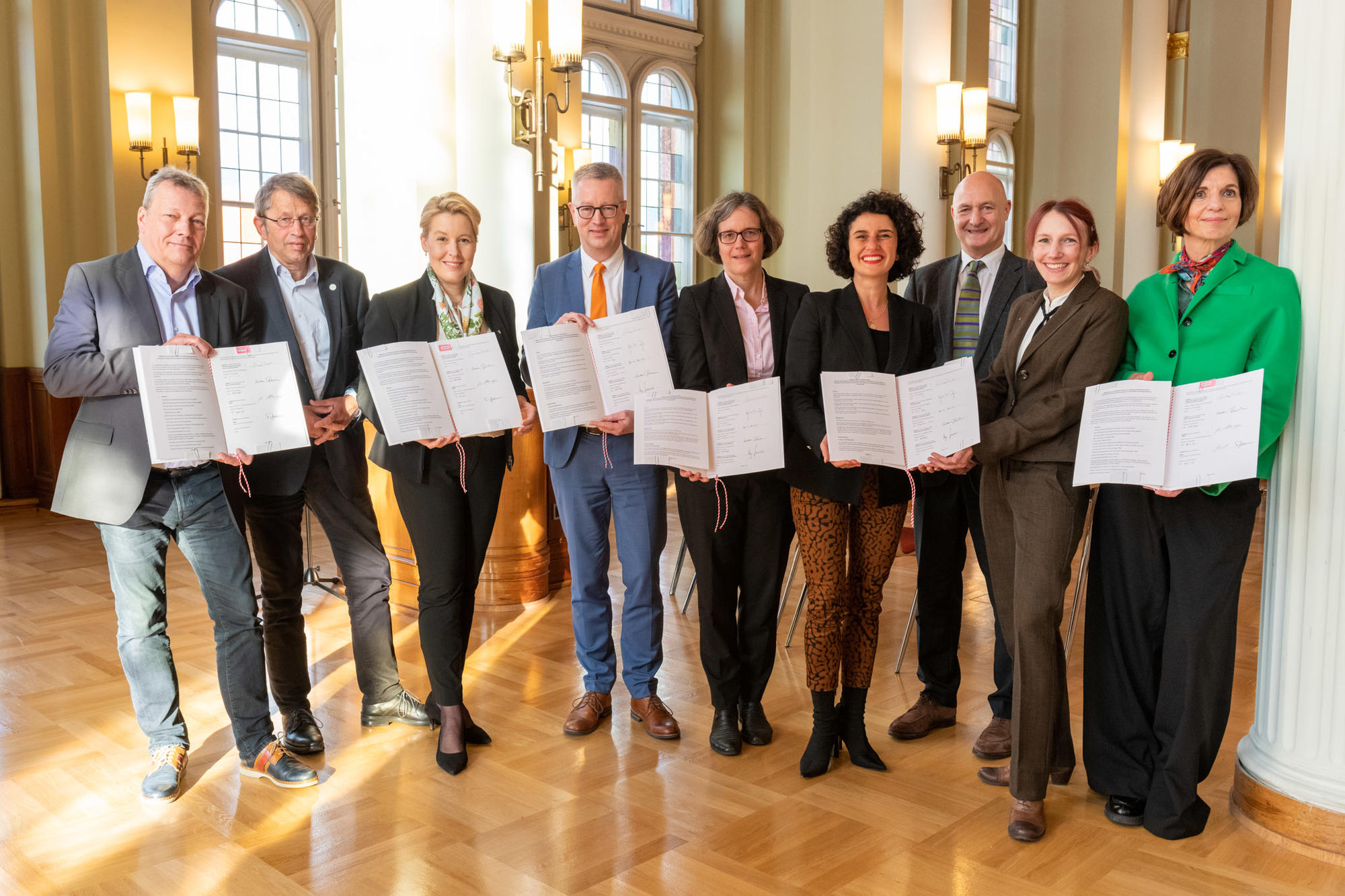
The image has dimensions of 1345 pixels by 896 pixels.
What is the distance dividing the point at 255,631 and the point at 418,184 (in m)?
2.73

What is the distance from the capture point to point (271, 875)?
248 cm

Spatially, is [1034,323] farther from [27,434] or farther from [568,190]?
[27,434]

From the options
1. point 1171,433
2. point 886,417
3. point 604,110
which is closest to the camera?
point 1171,433

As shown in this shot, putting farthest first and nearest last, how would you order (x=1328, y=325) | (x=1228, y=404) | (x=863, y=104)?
(x=863, y=104)
(x=1328, y=325)
(x=1228, y=404)

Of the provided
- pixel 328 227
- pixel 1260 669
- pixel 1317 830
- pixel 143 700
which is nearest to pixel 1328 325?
pixel 1260 669

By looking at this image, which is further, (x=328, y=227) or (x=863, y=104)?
(x=328, y=227)

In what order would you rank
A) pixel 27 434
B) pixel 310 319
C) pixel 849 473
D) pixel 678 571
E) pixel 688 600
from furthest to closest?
pixel 27 434 → pixel 678 571 → pixel 688 600 → pixel 310 319 → pixel 849 473

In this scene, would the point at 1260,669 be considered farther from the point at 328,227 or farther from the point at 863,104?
the point at 328,227

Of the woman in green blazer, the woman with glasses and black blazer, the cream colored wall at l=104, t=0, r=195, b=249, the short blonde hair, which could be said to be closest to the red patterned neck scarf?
the woman in green blazer

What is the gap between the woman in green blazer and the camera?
2.48 metres

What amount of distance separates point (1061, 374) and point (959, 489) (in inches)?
28.7

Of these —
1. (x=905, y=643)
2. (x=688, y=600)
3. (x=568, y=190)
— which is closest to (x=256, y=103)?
(x=568, y=190)

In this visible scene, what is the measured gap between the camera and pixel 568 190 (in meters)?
8.22

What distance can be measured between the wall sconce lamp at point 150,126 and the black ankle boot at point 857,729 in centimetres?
651
